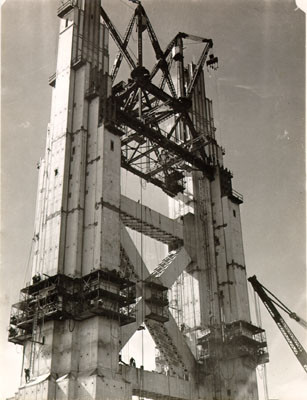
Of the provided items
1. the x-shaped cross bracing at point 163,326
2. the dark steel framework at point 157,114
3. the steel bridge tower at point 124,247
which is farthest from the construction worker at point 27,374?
the dark steel framework at point 157,114

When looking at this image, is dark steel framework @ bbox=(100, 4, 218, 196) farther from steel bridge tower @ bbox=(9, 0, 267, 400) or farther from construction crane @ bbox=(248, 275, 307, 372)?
construction crane @ bbox=(248, 275, 307, 372)

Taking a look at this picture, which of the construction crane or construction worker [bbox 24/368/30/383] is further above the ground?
the construction crane

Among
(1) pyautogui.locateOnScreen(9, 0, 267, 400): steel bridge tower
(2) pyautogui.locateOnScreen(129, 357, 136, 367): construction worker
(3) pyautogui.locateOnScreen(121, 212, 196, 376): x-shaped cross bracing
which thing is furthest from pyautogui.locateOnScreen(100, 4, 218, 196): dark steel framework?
(2) pyautogui.locateOnScreen(129, 357, 136, 367): construction worker

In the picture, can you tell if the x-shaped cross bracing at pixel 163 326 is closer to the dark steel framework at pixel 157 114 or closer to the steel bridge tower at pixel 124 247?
the steel bridge tower at pixel 124 247

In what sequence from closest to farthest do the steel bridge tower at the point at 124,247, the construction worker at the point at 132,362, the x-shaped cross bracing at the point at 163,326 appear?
1. the steel bridge tower at the point at 124,247
2. the construction worker at the point at 132,362
3. the x-shaped cross bracing at the point at 163,326

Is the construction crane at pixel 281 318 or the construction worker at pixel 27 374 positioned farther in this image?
the construction crane at pixel 281 318

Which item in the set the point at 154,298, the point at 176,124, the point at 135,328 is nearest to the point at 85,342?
the point at 135,328
